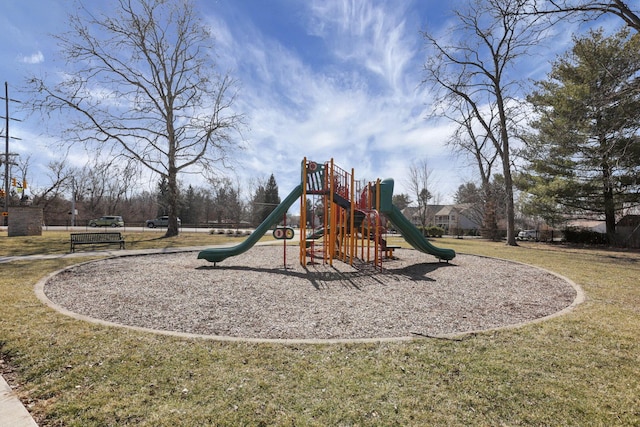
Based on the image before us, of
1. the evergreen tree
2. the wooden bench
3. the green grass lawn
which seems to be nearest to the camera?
the green grass lawn

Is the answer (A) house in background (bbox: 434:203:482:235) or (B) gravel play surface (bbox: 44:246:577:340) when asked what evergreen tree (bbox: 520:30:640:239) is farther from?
(A) house in background (bbox: 434:203:482:235)

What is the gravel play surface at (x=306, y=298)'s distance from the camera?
16.0ft

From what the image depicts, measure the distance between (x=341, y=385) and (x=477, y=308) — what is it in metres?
4.13

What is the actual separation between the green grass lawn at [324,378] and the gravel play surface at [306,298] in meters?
0.69

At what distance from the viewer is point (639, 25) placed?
1190 centimetres

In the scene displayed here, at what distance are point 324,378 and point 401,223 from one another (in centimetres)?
846

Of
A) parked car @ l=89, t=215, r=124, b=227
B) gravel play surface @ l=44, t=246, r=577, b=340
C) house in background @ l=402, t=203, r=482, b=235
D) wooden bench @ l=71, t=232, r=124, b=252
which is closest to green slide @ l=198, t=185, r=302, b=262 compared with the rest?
gravel play surface @ l=44, t=246, r=577, b=340

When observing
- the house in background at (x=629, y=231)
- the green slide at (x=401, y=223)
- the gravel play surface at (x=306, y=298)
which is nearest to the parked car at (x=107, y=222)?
the gravel play surface at (x=306, y=298)

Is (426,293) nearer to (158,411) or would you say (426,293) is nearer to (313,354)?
(313,354)

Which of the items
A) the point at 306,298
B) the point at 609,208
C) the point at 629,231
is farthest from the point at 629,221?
the point at 306,298

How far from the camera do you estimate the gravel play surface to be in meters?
4.86

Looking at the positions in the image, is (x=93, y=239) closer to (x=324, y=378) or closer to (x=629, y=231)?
(x=324, y=378)

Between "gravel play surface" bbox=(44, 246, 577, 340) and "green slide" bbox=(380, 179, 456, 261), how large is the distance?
3.71 ft

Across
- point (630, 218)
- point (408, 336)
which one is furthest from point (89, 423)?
point (630, 218)
